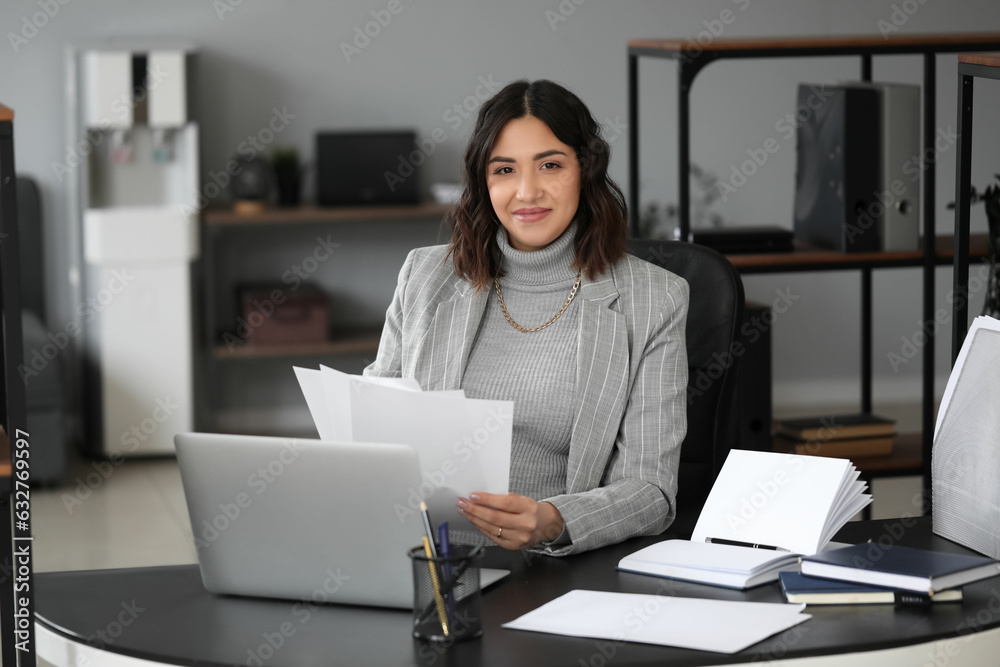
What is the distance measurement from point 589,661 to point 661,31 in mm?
4510

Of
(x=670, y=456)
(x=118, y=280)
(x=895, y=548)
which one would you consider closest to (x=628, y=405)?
(x=670, y=456)

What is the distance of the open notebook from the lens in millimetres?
1495

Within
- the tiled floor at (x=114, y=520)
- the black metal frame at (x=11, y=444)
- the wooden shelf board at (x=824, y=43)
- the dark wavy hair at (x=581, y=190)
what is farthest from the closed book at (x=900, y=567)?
the tiled floor at (x=114, y=520)

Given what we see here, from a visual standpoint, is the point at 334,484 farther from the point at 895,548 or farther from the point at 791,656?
the point at 895,548

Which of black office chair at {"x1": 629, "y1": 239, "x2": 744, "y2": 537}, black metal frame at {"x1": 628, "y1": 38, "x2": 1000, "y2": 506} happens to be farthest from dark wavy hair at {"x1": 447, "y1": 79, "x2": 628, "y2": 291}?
black metal frame at {"x1": 628, "y1": 38, "x2": 1000, "y2": 506}

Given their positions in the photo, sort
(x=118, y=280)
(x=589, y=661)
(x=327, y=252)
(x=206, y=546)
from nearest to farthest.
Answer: (x=589, y=661) → (x=206, y=546) → (x=118, y=280) → (x=327, y=252)

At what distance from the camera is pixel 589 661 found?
1.24 m

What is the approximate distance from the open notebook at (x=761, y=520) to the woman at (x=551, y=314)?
0.65ft

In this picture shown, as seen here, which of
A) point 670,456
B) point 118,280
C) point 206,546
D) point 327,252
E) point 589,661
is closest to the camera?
point 589,661

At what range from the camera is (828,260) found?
3.25 metres

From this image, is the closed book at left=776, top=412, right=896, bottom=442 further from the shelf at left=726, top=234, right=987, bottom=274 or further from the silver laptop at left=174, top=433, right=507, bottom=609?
the silver laptop at left=174, top=433, right=507, bottom=609

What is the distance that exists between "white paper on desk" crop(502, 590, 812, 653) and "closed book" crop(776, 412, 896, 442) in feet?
6.84

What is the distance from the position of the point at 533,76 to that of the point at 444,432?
160 inches

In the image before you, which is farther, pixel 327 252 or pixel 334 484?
pixel 327 252
